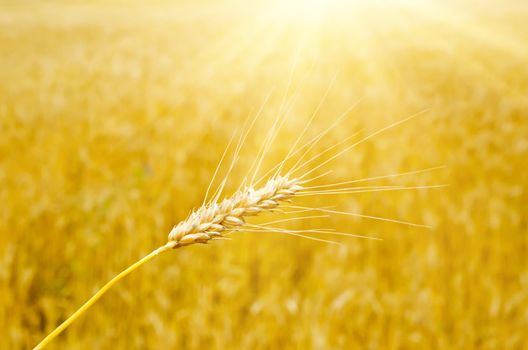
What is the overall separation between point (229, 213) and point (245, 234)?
2.31 metres

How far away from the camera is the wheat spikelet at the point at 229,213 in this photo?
422 mm

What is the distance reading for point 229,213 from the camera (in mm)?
465

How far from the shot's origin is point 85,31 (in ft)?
48.2

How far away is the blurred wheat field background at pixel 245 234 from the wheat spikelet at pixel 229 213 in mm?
88

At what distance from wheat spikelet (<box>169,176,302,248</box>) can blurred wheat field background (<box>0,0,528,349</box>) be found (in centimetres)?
9

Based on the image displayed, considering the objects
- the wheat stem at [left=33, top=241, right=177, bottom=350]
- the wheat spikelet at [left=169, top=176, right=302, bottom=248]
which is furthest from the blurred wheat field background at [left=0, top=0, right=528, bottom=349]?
the wheat stem at [left=33, top=241, right=177, bottom=350]

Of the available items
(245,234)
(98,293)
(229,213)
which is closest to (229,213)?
(229,213)

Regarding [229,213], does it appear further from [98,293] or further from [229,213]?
[98,293]

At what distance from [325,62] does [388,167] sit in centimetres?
563

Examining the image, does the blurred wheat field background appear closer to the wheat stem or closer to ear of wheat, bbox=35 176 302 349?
ear of wheat, bbox=35 176 302 349

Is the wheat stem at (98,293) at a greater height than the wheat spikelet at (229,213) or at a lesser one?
lesser

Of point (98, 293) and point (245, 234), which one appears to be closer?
point (98, 293)

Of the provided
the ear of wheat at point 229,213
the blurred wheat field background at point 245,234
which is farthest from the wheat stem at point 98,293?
the blurred wheat field background at point 245,234

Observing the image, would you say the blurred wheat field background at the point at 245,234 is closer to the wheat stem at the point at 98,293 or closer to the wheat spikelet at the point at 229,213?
the wheat spikelet at the point at 229,213
